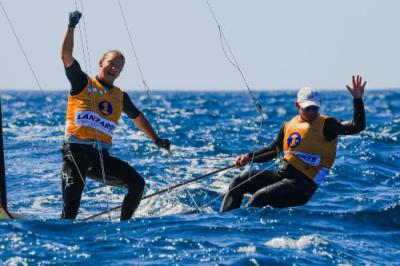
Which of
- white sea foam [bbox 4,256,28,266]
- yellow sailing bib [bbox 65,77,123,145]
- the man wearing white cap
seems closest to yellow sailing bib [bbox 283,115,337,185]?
the man wearing white cap

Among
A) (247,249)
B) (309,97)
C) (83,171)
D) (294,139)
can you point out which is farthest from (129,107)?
(247,249)

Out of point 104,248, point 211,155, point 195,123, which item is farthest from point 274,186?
point 195,123

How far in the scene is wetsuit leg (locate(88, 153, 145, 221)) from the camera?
784 centimetres

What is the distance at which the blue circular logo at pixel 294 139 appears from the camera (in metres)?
8.15

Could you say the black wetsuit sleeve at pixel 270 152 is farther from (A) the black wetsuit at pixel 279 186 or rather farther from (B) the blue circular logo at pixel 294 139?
(B) the blue circular logo at pixel 294 139

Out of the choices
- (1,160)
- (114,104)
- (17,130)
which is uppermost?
(114,104)

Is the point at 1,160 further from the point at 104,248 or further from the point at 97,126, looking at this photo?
the point at 104,248

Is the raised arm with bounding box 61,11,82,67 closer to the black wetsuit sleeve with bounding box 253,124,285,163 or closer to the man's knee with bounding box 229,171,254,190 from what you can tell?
the man's knee with bounding box 229,171,254,190

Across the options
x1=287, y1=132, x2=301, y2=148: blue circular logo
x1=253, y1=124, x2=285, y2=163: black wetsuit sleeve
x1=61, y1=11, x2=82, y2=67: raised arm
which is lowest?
x1=253, y1=124, x2=285, y2=163: black wetsuit sleeve

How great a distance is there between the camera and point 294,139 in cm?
818

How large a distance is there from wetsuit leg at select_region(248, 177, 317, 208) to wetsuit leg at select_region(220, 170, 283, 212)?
0.41 feet

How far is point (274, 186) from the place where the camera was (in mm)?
8016

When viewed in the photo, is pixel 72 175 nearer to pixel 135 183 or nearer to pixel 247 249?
pixel 135 183

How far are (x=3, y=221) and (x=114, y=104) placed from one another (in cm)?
158
